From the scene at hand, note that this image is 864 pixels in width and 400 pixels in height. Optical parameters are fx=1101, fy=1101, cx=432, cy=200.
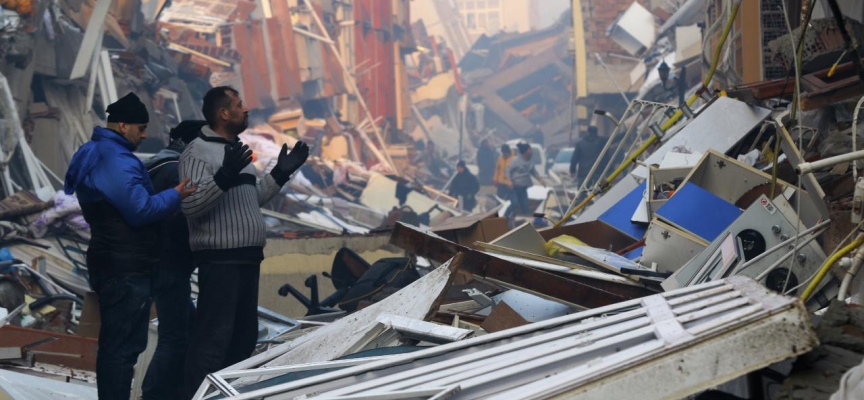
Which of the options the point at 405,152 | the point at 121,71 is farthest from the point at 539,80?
the point at 121,71

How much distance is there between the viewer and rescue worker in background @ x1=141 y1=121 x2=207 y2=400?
213 inches

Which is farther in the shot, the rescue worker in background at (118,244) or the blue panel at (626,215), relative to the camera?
the blue panel at (626,215)

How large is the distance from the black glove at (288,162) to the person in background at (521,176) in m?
12.3

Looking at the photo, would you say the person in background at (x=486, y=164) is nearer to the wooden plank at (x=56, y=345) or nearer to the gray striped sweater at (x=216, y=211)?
the wooden plank at (x=56, y=345)

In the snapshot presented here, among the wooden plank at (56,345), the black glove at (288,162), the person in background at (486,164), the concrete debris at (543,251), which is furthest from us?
the person in background at (486,164)

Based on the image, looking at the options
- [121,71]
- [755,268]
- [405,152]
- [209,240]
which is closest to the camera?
[755,268]

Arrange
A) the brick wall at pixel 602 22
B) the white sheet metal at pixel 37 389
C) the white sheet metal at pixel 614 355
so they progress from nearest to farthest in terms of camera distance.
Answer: the white sheet metal at pixel 614 355 < the white sheet metal at pixel 37 389 < the brick wall at pixel 602 22

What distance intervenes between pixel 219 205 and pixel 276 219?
765 centimetres

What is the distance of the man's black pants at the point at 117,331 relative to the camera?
16.2 feet

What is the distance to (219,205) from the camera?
208 inches

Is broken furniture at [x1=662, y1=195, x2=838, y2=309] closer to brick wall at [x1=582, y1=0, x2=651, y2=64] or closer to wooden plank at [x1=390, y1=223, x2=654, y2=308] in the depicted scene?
wooden plank at [x1=390, y1=223, x2=654, y2=308]

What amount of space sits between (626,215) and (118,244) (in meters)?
3.50

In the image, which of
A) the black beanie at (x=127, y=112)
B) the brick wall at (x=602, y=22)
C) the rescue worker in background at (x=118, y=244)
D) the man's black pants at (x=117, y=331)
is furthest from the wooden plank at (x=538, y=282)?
the brick wall at (x=602, y=22)

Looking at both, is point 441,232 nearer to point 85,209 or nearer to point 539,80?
point 85,209
